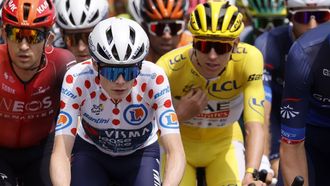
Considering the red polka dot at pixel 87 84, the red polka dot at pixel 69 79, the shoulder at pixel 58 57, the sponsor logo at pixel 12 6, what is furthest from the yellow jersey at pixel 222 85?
the sponsor logo at pixel 12 6

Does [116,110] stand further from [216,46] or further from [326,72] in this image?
[326,72]

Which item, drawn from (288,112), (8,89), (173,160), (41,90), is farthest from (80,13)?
(288,112)

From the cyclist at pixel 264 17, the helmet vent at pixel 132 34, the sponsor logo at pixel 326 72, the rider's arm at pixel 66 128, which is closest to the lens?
the sponsor logo at pixel 326 72

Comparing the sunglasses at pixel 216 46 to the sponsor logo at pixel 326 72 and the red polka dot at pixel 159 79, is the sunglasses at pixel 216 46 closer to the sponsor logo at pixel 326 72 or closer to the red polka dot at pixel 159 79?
the red polka dot at pixel 159 79

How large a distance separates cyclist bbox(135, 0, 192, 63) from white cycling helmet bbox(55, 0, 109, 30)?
51cm

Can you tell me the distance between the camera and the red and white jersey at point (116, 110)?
6.84 m

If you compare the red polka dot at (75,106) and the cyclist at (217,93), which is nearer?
the red polka dot at (75,106)

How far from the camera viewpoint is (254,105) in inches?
299

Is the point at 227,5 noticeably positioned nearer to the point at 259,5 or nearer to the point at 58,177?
the point at 58,177

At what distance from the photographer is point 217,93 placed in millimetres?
8016

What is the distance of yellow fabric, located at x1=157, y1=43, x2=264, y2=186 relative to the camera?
775 centimetres

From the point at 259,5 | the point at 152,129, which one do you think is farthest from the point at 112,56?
the point at 259,5

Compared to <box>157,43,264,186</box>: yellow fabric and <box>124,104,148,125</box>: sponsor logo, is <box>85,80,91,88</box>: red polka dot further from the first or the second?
<box>157,43,264,186</box>: yellow fabric

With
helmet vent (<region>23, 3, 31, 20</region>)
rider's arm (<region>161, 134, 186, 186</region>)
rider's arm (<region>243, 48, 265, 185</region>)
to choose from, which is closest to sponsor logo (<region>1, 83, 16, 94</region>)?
helmet vent (<region>23, 3, 31, 20</region>)
